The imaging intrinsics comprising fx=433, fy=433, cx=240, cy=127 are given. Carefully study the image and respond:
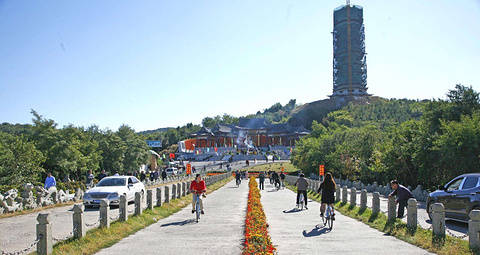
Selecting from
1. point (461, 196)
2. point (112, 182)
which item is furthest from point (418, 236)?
point (112, 182)

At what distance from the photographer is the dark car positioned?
11992mm

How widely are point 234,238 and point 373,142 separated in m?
31.7

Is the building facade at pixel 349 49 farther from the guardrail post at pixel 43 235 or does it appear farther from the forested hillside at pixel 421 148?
the guardrail post at pixel 43 235

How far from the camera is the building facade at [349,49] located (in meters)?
131

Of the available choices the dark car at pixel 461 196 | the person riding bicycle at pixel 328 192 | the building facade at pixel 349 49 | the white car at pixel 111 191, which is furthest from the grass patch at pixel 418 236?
the building facade at pixel 349 49

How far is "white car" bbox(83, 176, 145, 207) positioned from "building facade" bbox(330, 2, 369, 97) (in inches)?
4696

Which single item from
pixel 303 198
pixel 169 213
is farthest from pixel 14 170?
pixel 303 198

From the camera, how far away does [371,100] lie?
149375 millimetres

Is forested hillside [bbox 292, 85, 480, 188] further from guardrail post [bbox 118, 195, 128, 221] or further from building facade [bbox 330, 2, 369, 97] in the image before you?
building facade [bbox 330, 2, 369, 97]

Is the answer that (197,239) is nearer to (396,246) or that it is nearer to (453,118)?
(396,246)

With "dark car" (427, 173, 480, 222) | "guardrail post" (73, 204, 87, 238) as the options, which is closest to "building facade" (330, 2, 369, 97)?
"dark car" (427, 173, 480, 222)

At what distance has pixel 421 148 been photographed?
2633 cm

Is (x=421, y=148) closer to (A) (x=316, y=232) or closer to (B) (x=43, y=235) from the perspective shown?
(A) (x=316, y=232)

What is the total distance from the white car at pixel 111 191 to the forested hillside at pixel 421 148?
15.9 m
